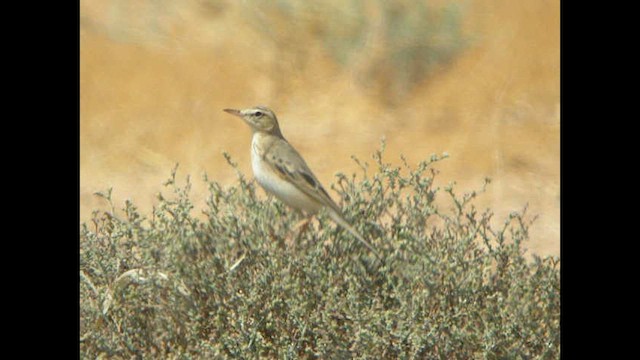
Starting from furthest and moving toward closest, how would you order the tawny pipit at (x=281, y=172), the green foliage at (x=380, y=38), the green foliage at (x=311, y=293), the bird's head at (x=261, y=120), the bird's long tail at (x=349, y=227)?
the green foliage at (x=380, y=38) → the bird's head at (x=261, y=120) → the tawny pipit at (x=281, y=172) → the bird's long tail at (x=349, y=227) → the green foliage at (x=311, y=293)

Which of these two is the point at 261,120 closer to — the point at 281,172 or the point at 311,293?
the point at 281,172

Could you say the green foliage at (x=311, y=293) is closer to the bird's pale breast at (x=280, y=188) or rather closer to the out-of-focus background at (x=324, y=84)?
the bird's pale breast at (x=280, y=188)

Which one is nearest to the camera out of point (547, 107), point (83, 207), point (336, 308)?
point (336, 308)

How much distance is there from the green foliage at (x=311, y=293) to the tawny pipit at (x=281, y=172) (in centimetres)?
34

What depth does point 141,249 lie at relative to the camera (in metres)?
4.73

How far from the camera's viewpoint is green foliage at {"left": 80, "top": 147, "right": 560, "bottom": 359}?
4.29 metres

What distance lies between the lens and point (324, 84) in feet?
33.5

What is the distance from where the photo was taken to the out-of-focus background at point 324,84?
30.8 feet

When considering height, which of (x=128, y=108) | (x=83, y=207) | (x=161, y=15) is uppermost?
(x=161, y=15)

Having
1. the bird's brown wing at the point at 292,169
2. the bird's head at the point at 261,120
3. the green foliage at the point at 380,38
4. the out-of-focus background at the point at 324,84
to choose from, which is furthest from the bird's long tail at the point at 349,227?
the green foliage at the point at 380,38

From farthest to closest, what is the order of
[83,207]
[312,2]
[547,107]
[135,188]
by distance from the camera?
1. [312,2]
2. [547,107]
3. [135,188]
4. [83,207]

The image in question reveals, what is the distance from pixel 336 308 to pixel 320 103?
589 cm

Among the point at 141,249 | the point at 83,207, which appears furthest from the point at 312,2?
the point at 141,249
